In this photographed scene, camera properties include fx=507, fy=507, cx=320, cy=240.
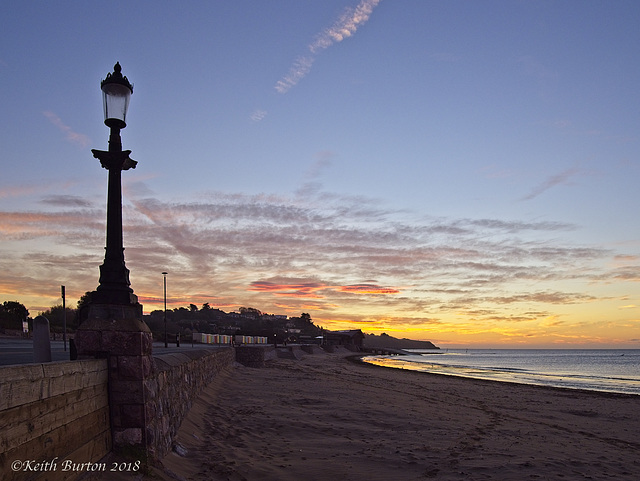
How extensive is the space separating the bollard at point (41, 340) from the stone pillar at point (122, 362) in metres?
0.38

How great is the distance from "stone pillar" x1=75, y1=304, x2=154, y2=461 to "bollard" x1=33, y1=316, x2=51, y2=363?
377mm

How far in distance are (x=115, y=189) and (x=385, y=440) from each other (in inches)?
308

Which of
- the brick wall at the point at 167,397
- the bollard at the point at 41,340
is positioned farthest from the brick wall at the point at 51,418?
the bollard at the point at 41,340

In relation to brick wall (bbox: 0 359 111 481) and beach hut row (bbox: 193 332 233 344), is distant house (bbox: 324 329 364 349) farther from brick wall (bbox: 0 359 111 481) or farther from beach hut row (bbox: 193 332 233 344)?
brick wall (bbox: 0 359 111 481)

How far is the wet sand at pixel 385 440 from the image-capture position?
8.84 metres

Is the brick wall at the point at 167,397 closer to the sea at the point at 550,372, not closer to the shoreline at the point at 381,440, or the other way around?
the shoreline at the point at 381,440

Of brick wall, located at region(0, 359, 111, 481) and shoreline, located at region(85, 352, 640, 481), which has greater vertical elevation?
brick wall, located at region(0, 359, 111, 481)

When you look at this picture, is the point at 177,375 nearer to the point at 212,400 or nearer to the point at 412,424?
the point at 212,400

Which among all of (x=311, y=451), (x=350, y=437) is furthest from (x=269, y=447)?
(x=350, y=437)

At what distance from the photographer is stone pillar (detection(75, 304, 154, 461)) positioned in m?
6.69

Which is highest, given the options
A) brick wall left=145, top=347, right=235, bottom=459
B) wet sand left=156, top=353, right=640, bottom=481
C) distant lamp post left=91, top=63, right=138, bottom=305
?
distant lamp post left=91, top=63, right=138, bottom=305

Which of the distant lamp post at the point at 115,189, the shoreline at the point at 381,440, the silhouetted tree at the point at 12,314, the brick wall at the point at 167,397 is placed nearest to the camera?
the brick wall at the point at 167,397

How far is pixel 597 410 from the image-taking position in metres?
19.9

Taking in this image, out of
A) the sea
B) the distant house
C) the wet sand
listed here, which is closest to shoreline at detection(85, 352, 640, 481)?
the wet sand
